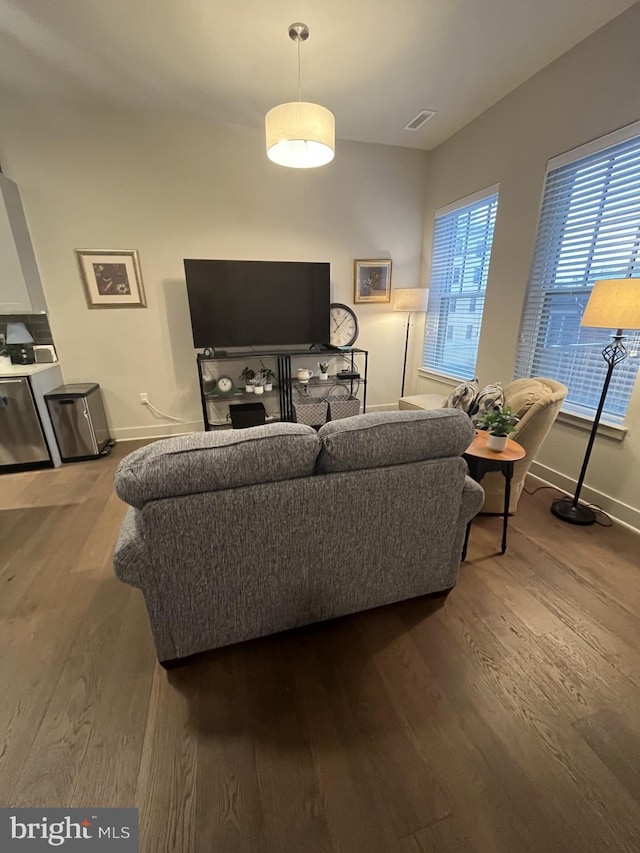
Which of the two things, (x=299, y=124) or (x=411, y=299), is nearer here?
(x=299, y=124)

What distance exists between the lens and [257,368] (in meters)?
3.77

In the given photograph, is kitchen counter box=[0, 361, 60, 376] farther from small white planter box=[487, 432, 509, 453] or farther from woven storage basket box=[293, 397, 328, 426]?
small white planter box=[487, 432, 509, 453]

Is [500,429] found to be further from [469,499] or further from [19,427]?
[19,427]

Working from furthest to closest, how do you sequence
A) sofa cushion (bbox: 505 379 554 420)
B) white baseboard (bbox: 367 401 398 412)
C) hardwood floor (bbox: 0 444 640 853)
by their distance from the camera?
white baseboard (bbox: 367 401 398 412)
sofa cushion (bbox: 505 379 554 420)
hardwood floor (bbox: 0 444 640 853)

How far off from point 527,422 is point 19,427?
3.80 m

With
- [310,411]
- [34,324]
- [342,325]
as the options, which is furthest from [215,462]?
[34,324]

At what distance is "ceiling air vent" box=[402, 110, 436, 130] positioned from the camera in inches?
116

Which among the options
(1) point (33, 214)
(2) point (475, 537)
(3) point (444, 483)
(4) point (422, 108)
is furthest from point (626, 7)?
(1) point (33, 214)

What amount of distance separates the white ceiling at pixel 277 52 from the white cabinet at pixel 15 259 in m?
0.78

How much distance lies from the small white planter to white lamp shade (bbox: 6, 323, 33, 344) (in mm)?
3839

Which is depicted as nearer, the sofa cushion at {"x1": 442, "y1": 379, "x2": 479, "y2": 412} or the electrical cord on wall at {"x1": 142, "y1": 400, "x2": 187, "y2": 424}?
the sofa cushion at {"x1": 442, "y1": 379, "x2": 479, "y2": 412}

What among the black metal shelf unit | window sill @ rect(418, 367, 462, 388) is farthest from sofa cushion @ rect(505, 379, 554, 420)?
the black metal shelf unit

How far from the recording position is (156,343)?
3477mm

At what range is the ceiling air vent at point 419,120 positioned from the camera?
2941 millimetres
